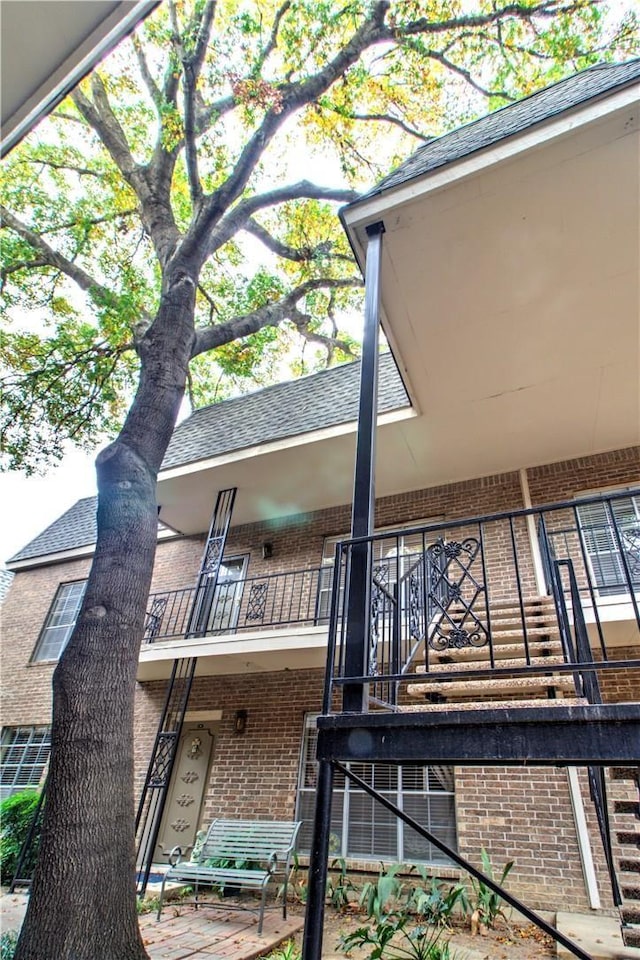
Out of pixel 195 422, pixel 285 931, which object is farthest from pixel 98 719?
pixel 195 422

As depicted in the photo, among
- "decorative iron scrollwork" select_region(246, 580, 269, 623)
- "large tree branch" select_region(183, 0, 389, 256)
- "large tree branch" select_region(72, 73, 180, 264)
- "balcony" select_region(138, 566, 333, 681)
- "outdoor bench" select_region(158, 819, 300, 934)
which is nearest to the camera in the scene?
"outdoor bench" select_region(158, 819, 300, 934)

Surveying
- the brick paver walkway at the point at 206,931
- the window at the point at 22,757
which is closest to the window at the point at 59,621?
the window at the point at 22,757

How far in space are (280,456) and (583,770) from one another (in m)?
5.41

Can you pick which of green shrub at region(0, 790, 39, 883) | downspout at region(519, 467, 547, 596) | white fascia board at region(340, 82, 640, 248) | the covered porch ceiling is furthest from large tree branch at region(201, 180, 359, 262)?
green shrub at region(0, 790, 39, 883)

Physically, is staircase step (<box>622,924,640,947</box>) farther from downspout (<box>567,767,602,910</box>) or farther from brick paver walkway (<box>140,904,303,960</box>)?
brick paver walkway (<box>140,904,303,960</box>)

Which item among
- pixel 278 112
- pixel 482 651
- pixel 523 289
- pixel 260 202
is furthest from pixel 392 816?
pixel 278 112

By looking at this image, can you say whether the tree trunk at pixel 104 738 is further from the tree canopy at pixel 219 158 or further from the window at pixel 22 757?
the window at pixel 22 757

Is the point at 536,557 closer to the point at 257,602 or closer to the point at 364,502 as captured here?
the point at 364,502

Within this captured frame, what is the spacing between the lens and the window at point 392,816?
18.5 ft

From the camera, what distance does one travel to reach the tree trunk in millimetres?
3113

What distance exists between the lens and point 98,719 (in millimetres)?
3789

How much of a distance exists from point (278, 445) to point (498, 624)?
396 centimetres

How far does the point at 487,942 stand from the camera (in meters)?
4.36

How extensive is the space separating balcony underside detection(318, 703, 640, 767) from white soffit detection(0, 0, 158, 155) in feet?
9.93
